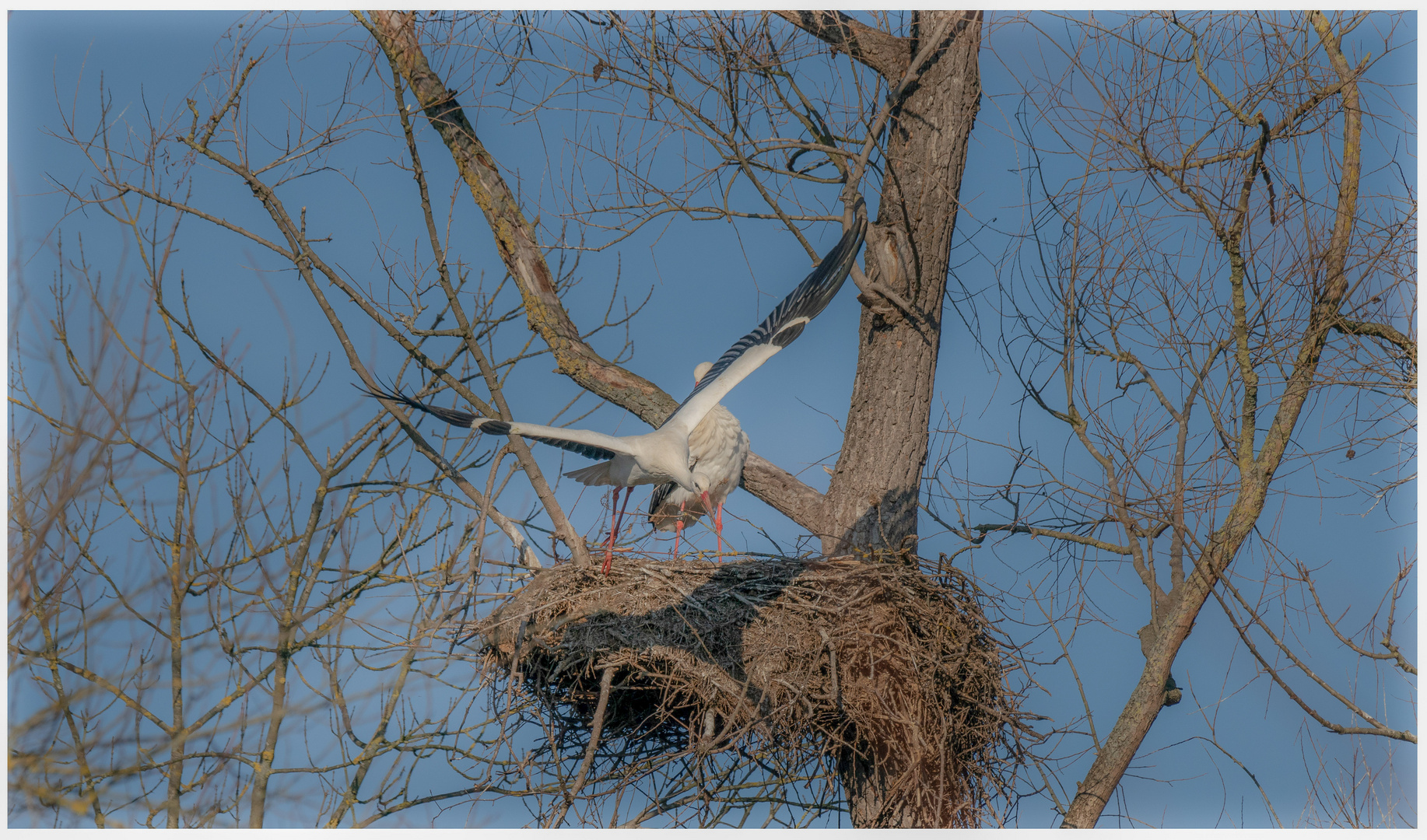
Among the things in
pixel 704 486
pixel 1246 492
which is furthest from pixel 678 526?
pixel 1246 492

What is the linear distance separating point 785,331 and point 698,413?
2.37 ft

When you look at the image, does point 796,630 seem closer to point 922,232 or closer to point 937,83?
point 922,232

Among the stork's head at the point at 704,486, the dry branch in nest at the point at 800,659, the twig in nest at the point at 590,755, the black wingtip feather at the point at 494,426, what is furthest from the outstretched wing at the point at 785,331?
the twig in nest at the point at 590,755

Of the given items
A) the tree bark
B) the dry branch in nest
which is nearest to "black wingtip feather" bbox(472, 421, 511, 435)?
the dry branch in nest

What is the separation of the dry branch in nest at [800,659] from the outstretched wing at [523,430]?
0.62 m

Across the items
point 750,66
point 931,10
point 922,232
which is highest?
point 931,10

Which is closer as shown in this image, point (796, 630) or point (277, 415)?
point (796, 630)

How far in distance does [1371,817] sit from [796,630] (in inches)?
118

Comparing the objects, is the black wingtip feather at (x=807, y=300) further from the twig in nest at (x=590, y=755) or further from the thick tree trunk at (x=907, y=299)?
the twig in nest at (x=590, y=755)

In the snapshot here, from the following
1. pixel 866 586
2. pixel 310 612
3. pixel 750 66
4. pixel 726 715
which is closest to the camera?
pixel 726 715

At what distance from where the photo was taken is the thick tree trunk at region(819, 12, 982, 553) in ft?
21.1

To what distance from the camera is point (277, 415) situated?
7.44m

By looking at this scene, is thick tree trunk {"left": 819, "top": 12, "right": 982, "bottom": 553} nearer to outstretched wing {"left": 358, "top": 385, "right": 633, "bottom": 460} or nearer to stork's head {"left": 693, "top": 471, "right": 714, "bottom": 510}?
stork's head {"left": 693, "top": 471, "right": 714, "bottom": 510}

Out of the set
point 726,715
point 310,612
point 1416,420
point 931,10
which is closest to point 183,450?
point 310,612
